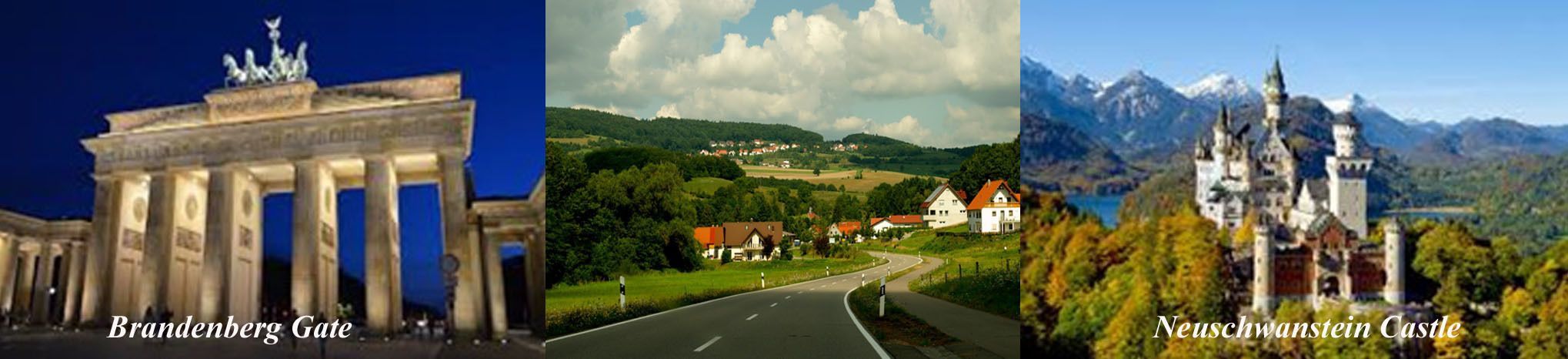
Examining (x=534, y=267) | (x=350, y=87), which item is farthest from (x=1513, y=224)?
(x=350, y=87)

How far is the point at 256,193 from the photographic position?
9.94 m

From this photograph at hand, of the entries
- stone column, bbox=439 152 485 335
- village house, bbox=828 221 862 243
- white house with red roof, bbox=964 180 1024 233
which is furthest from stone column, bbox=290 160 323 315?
white house with red roof, bbox=964 180 1024 233

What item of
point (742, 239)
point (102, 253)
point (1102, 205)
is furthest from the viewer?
point (742, 239)

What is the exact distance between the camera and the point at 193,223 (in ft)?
31.9

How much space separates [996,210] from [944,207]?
19.6 inches

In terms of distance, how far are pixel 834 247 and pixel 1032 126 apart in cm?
266

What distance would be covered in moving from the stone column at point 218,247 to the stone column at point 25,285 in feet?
4.40

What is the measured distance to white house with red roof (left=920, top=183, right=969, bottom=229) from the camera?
359 inches

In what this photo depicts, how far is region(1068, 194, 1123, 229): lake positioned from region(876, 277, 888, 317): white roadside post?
2.49 meters

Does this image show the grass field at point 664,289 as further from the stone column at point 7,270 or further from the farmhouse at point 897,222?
the stone column at point 7,270

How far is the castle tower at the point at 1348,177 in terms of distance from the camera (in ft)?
26.6

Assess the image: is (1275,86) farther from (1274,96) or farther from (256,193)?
(256,193)

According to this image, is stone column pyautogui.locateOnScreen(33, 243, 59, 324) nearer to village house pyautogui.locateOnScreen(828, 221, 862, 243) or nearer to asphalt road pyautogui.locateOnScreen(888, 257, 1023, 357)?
village house pyautogui.locateOnScreen(828, 221, 862, 243)

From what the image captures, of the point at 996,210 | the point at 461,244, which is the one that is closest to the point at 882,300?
the point at 996,210
